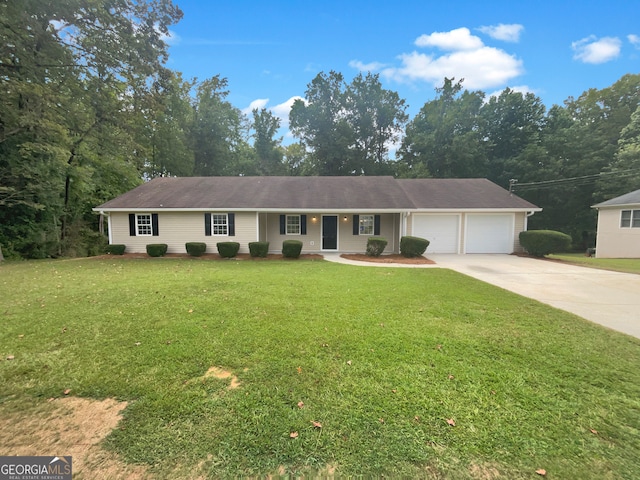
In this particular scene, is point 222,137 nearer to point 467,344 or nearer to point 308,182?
point 308,182

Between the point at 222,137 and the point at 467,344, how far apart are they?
2890 centimetres

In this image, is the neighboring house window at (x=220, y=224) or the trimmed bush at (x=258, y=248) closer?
the trimmed bush at (x=258, y=248)

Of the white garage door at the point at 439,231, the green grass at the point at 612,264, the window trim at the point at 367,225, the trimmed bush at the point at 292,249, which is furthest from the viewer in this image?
the window trim at the point at 367,225

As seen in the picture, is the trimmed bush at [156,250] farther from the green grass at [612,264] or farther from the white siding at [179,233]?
the green grass at [612,264]

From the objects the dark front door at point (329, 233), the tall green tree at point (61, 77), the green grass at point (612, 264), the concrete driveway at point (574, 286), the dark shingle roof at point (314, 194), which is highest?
the tall green tree at point (61, 77)

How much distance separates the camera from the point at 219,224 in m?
13.7

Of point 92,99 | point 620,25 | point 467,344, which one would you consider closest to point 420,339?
point 467,344

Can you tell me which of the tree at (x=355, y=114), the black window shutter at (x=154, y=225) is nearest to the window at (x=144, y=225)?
the black window shutter at (x=154, y=225)

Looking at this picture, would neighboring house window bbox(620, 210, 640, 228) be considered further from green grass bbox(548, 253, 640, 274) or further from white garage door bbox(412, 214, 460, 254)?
white garage door bbox(412, 214, 460, 254)

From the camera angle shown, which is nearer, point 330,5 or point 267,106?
point 330,5

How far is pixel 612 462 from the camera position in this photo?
6.42ft

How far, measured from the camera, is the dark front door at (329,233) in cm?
1455

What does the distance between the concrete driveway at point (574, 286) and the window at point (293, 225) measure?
6.95m

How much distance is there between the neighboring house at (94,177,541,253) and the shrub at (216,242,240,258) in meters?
1.06
